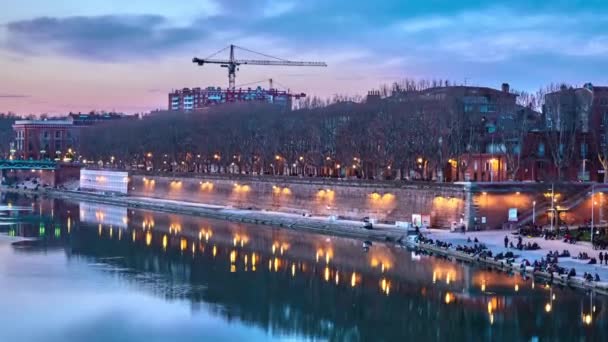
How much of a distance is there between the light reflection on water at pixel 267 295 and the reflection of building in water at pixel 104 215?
14486mm

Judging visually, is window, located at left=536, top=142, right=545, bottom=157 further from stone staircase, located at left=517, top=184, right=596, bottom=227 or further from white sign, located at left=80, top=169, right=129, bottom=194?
white sign, located at left=80, top=169, right=129, bottom=194

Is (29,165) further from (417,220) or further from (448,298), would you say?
(448,298)

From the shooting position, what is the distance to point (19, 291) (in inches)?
1444

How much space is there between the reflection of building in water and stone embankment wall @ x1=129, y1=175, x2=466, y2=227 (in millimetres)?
7442

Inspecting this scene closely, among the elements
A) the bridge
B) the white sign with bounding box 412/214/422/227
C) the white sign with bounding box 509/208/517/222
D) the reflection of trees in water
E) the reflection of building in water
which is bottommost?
the reflection of trees in water

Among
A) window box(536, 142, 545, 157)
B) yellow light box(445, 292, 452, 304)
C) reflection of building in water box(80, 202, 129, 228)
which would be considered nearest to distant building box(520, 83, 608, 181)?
window box(536, 142, 545, 157)

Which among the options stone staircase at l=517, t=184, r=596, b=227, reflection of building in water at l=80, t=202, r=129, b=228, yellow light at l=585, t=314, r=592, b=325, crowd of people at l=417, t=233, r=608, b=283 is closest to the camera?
yellow light at l=585, t=314, r=592, b=325

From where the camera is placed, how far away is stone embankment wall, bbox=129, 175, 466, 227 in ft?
184

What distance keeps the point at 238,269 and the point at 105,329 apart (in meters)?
13.5

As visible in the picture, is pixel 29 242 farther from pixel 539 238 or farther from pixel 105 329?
pixel 539 238

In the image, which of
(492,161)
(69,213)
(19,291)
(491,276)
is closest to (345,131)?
(492,161)

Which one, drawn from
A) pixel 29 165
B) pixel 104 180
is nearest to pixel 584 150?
pixel 104 180

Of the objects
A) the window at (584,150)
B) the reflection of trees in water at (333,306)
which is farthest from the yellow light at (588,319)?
the window at (584,150)

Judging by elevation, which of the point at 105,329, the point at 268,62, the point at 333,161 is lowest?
the point at 105,329
